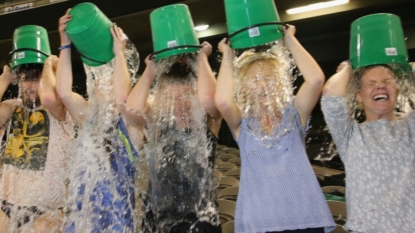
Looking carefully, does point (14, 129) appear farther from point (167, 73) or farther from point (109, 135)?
point (167, 73)

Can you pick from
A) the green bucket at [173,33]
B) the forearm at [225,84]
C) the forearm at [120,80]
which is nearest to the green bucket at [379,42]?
the forearm at [225,84]

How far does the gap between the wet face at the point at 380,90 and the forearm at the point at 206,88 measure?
531mm

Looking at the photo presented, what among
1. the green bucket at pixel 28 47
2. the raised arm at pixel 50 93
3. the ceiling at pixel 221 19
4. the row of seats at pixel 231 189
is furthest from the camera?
the ceiling at pixel 221 19

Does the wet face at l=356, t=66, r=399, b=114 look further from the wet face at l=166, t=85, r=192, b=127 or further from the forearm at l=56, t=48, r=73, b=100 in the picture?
the forearm at l=56, t=48, r=73, b=100

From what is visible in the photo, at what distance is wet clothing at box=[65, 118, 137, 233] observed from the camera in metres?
1.44

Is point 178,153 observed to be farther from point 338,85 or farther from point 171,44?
point 338,85

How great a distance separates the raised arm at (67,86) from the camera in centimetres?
160

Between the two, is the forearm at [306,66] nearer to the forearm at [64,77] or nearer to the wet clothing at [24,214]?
the forearm at [64,77]

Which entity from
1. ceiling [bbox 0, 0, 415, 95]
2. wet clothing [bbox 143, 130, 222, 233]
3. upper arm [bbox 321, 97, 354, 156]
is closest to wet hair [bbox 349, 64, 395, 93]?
upper arm [bbox 321, 97, 354, 156]

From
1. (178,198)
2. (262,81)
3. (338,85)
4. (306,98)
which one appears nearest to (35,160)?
(178,198)

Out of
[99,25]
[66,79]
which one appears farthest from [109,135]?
[99,25]

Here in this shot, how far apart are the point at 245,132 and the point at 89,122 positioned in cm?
64

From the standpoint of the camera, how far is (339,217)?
1.97 metres

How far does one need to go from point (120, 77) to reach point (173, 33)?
28cm
